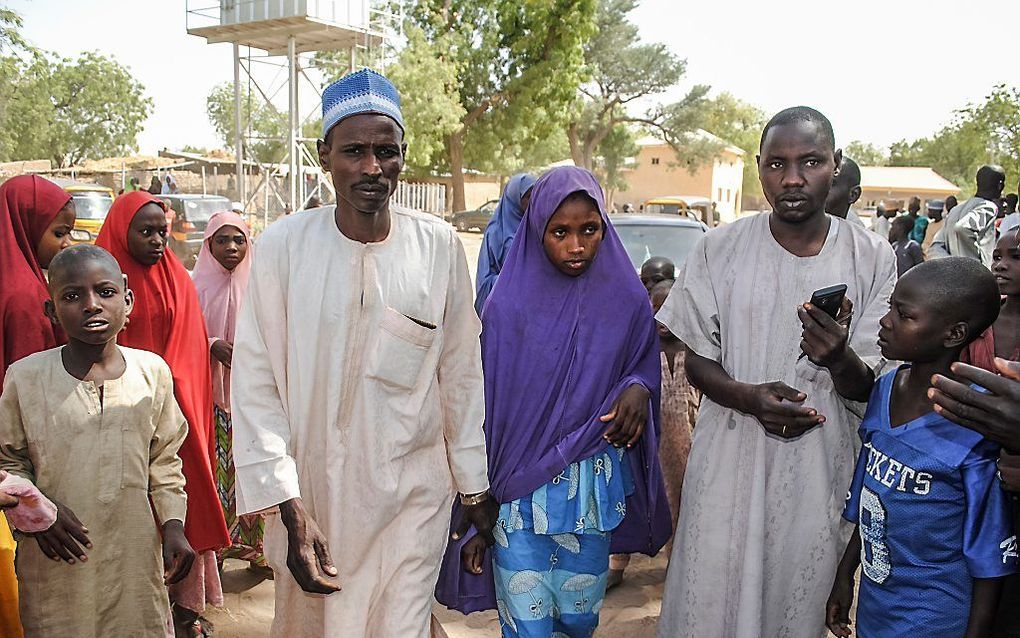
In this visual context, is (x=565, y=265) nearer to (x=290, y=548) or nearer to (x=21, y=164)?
(x=290, y=548)

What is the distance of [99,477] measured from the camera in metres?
2.62

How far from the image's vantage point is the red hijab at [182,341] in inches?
126

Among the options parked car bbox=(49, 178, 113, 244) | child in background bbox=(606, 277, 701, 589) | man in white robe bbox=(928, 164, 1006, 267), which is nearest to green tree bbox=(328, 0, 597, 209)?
parked car bbox=(49, 178, 113, 244)

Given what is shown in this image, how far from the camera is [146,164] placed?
35.7 metres

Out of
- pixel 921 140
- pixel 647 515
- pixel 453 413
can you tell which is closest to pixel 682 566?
pixel 647 515

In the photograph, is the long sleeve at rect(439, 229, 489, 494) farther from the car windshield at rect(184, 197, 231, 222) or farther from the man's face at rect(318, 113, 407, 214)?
the car windshield at rect(184, 197, 231, 222)

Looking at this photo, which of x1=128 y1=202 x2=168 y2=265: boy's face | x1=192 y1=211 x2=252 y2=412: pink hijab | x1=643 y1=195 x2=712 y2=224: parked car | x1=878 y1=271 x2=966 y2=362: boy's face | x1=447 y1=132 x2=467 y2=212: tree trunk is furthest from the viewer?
x1=447 y1=132 x2=467 y2=212: tree trunk

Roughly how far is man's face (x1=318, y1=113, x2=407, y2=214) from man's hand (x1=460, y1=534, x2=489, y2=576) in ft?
3.76

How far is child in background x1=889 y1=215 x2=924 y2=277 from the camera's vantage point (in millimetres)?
9461

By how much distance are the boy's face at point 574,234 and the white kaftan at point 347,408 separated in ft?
1.38

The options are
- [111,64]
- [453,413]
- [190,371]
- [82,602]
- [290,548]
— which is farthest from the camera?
[111,64]

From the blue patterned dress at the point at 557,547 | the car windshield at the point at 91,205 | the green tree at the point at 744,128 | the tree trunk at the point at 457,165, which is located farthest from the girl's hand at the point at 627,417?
the green tree at the point at 744,128

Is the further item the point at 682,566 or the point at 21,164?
the point at 21,164

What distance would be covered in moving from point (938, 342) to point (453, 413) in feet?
4.57
